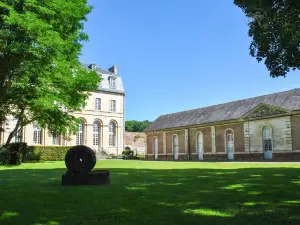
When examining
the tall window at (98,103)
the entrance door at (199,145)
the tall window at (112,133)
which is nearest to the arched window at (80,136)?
the tall window at (98,103)

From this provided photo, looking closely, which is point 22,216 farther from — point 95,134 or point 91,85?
point 95,134

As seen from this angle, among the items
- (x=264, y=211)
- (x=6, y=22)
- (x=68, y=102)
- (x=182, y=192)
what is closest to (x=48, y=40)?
(x=6, y=22)

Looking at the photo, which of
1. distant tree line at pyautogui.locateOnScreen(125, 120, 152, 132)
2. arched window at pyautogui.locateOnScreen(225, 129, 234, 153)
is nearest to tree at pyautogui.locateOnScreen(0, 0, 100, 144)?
arched window at pyautogui.locateOnScreen(225, 129, 234, 153)

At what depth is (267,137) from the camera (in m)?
29.7

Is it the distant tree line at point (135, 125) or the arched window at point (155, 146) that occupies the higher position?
the distant tree line at point (135, 125)

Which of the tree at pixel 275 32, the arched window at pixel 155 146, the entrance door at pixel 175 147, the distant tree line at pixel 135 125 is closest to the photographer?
the tree at pixel 275 32

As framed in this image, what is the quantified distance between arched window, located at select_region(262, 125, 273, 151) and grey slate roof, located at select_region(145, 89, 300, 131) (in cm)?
247

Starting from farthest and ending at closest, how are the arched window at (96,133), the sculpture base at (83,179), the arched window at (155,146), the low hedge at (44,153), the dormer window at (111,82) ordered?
1. the dormer window at (111,82)
2. the arched window at (96,133)
3. the arched window at (155,146)
4. the low hedge at (44,153)
5. the sculpture base at (83,179)

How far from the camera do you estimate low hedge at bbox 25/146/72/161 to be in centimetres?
3328

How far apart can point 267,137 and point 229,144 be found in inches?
180

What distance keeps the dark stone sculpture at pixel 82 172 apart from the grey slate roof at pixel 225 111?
22.7 metres

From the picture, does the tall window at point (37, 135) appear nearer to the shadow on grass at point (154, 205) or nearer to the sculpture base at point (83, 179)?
the sculpture base at point (83, 179)

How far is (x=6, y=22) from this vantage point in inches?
446

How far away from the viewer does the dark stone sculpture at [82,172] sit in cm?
995
